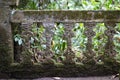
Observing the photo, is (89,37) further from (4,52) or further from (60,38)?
(4,52)

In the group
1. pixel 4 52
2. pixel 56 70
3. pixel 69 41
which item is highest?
pixel 69 41

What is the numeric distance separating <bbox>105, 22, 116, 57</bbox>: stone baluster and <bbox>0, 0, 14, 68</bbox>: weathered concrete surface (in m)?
1.07

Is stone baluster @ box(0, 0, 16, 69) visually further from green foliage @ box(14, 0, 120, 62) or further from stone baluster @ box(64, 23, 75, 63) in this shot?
stone baluster @ box(64, 23, 75, 63)

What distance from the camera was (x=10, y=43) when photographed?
314cm

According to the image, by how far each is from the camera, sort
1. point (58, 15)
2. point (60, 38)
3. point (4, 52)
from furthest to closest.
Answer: point (60, 38) < point (4, 52) < point (58, 15)

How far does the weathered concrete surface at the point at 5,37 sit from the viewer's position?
120 inches

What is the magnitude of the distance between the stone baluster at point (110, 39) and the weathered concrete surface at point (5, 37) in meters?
1.07

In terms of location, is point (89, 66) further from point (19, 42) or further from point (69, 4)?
point (69, 4)

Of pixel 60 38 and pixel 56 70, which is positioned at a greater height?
pixel 60 38

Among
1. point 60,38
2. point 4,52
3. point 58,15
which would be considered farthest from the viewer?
point 60,38

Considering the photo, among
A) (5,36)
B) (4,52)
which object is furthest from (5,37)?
(4,52)

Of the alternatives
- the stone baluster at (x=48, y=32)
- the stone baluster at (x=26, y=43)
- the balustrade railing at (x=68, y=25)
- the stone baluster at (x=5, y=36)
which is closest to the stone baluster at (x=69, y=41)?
the balustrade railing at (x=68, y=25)

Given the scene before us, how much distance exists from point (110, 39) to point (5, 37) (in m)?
1.17

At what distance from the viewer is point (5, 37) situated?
312cm
